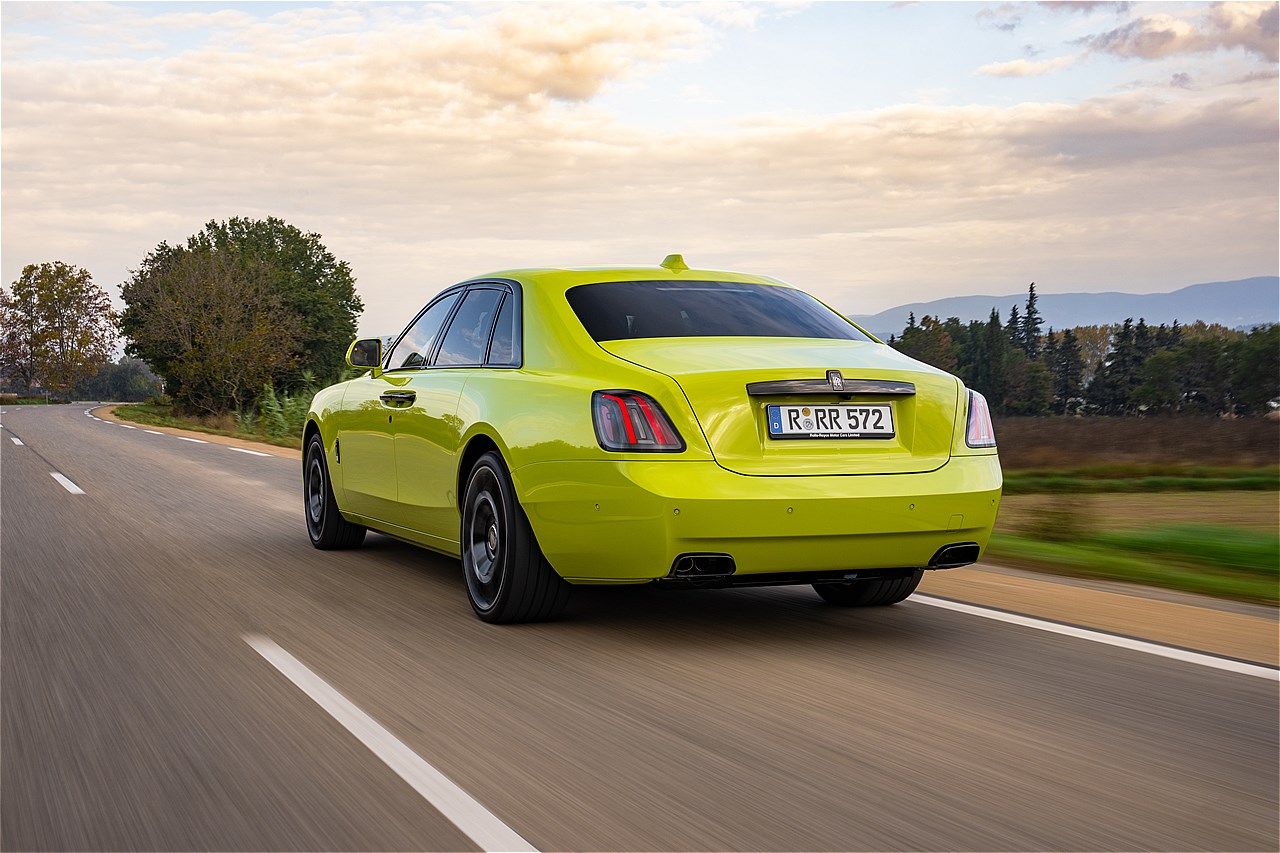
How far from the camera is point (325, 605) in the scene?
6.75m

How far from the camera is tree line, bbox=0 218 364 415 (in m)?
61.1

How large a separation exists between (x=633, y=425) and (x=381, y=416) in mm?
2785

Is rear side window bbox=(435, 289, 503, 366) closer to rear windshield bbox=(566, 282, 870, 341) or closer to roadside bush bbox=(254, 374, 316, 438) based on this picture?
rear windshield bbox=(566, 282, 870, 341)

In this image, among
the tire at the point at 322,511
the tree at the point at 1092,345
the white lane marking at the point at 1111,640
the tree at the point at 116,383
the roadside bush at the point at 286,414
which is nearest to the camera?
the white lane marking at the point at 1111,640

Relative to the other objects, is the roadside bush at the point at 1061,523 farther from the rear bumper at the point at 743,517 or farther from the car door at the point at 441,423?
the car door at the point at 441,423

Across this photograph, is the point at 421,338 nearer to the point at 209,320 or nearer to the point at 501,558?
the point at 501,558

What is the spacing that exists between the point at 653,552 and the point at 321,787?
1.92 meters

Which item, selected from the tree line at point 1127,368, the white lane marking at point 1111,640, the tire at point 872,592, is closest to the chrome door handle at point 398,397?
the tire at point 872,592

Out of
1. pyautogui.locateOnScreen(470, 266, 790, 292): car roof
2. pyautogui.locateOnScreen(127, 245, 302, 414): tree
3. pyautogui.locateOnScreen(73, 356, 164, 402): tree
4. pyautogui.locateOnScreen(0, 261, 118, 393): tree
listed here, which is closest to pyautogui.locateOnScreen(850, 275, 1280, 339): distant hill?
pyautogui.locateOnScreen(470, 266, 790, 292): car roof

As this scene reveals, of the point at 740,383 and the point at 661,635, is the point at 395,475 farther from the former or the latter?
the point at 740,383

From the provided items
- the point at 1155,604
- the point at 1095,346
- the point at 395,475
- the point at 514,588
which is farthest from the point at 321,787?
the point at 1095,346

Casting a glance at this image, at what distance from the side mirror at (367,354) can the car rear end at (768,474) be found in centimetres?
273

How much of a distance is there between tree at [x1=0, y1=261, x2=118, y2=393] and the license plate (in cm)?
12905

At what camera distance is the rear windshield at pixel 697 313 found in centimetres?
616
